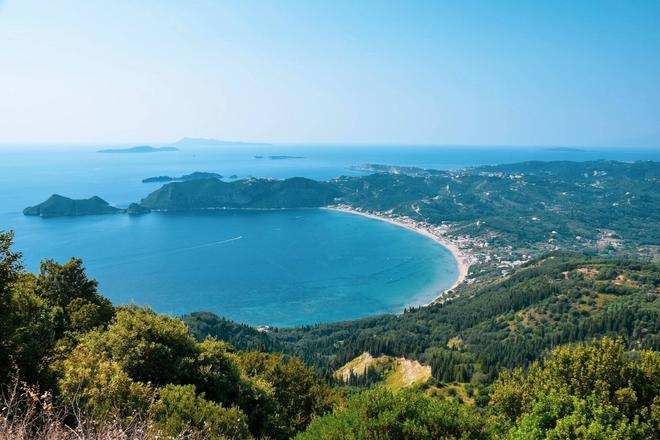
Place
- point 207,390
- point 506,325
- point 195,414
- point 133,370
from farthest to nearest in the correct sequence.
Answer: point 506,325 → point 207,390 → point 133,370 → point 195,414

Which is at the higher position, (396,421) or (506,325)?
(396,421)

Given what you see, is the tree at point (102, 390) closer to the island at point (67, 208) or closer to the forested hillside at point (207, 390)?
the forested hillside at point (207, 390)

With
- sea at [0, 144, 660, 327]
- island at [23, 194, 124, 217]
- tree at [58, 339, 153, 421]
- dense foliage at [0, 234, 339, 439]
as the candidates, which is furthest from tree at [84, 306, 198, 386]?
island at [23, 194, 124, 217]

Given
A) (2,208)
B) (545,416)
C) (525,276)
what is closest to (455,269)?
(525,276)

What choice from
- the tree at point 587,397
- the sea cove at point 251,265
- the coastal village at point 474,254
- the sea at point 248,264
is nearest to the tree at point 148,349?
the tree at point 587,397

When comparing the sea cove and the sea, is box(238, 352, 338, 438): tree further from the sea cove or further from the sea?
the sea cove

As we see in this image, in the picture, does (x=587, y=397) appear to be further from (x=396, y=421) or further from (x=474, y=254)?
(x=474, y=254)

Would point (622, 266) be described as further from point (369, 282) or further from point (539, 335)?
point (369, 282)


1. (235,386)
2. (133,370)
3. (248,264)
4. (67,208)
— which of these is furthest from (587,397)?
(67,208)
